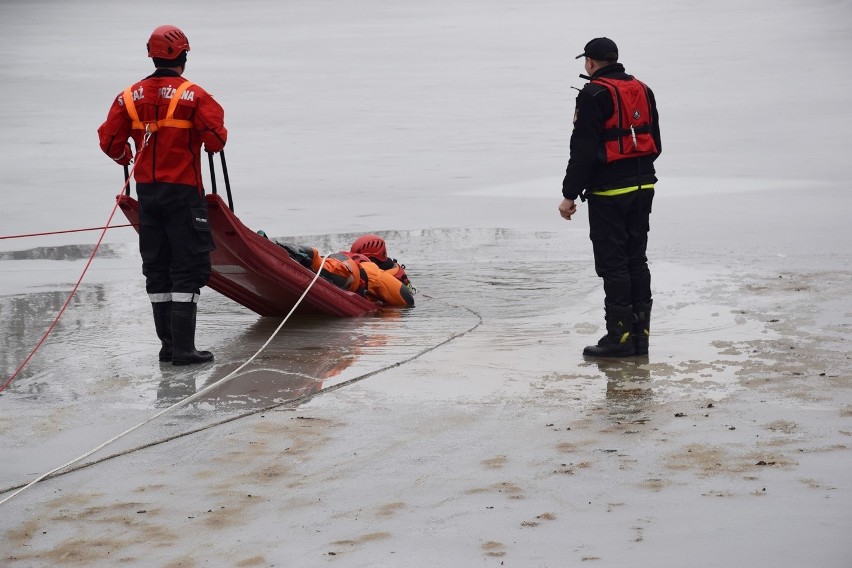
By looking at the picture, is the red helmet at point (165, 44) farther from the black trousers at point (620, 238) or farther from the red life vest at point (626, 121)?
the black trousers at point (620, 238)

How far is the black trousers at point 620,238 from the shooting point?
21.7 feet

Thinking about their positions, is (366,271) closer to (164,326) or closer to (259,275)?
(259,275)

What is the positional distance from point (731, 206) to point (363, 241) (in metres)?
5.17

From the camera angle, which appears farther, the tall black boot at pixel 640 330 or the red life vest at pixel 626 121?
the tall black boot at pixel 640 330

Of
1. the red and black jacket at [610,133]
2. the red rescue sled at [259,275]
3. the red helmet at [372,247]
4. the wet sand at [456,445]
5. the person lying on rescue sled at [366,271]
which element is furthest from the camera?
the red helmet at [372,247]

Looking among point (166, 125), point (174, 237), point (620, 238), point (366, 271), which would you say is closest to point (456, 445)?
point (620, 238)

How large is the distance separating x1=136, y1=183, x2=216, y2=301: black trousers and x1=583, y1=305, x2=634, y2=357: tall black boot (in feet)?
6.88

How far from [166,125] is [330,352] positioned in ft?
4.81

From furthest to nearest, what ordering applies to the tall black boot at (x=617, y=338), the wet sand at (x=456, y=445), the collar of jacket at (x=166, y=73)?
the collar of jacket at (x=166, y=73), the tall black boot at (x=617, y=338), the wet sand at (x=456, y=445)

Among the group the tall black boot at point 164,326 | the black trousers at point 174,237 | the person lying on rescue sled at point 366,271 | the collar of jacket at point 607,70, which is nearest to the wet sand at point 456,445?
the tall black boot at point 164,326

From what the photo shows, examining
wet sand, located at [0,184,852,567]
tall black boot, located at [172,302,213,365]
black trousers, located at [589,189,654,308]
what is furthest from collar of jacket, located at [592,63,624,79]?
tall black boot, located at [172,302,213,365]

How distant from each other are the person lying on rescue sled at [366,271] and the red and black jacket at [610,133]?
6.66ft

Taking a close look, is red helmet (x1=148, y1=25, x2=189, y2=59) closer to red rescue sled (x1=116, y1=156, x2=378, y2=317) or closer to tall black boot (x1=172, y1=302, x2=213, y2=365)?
red rescue sled (x1=116, y1=156, x2=378, y2=317)

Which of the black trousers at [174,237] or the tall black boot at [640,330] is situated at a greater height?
the black trousers at [174,237]
